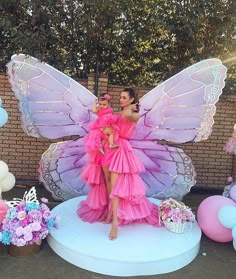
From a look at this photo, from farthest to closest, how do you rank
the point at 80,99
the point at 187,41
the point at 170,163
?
1. the point at 187,41
2. the point at 170,163
3. the point at 80,99

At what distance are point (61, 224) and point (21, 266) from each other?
678mm

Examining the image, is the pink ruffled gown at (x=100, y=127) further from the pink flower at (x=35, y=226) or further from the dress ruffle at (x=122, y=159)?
the pink flower at (x=35, y=226)

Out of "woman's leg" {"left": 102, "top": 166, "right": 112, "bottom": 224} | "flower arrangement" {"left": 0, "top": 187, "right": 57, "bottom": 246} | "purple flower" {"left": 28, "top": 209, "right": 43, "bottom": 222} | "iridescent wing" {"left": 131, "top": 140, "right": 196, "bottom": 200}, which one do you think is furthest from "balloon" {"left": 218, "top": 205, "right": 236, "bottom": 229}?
"purple flower" {"left": 28, "top": 209, "right": 43, "bottom": 222}

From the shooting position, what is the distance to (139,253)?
3375 millimetres

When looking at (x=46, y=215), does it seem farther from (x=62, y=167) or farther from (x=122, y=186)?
(x=62, y=167)

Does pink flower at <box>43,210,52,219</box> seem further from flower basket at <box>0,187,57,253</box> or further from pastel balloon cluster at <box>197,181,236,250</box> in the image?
pastel balloon cluster at <box>197,181,236,250</box>

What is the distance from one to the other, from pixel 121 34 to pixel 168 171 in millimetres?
2645

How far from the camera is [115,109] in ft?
19.6

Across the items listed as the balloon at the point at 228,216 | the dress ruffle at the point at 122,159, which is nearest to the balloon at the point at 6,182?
the dress ruffle at the point at 122,159

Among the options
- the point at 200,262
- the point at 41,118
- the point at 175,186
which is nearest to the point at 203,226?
the point at 200,262

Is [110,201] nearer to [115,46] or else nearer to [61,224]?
[61,224]

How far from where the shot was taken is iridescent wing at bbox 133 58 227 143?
4176 mm

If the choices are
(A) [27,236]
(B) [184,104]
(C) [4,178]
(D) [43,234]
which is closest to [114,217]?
(D) [43,234]

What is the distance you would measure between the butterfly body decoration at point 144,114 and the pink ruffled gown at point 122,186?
0.61 m
